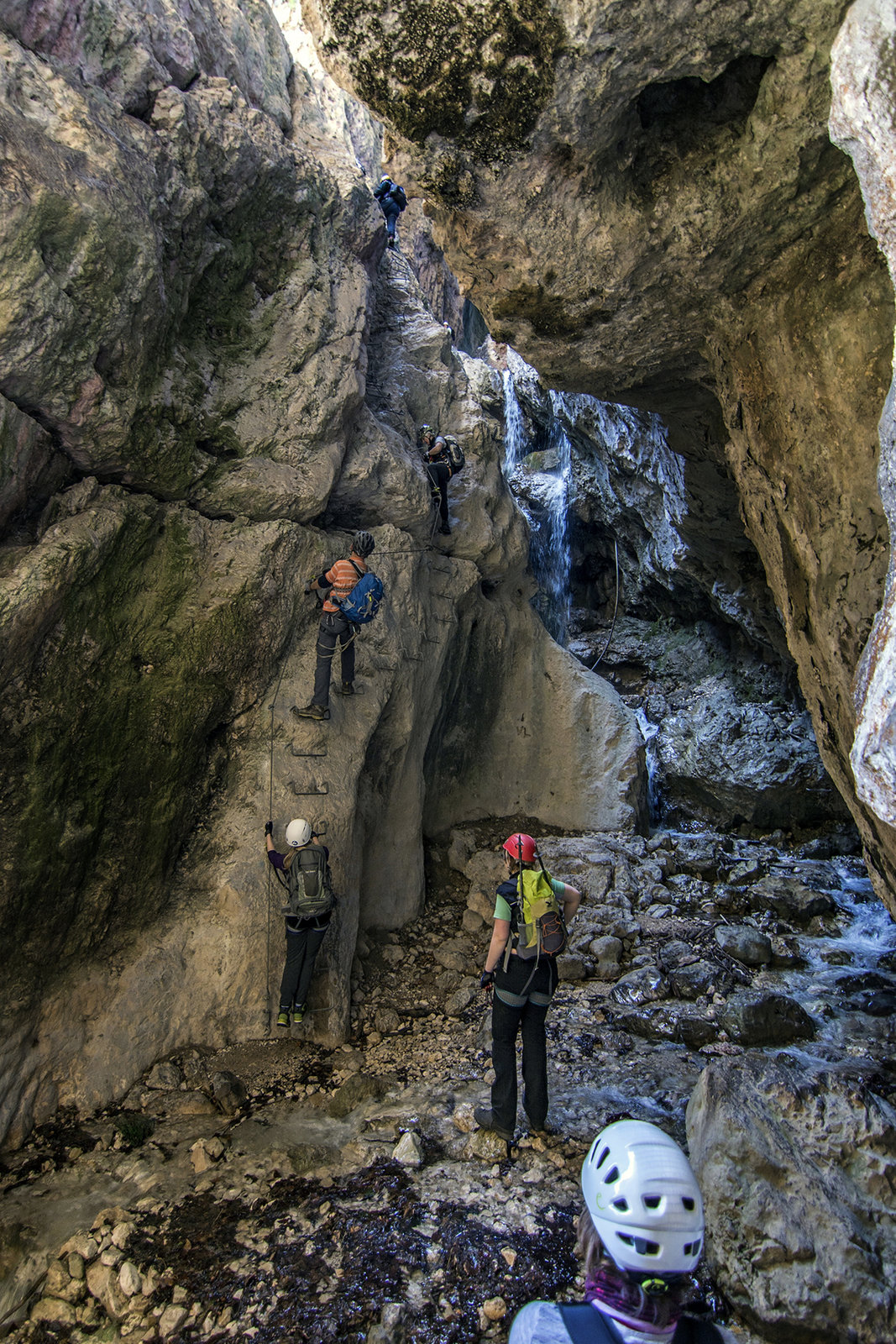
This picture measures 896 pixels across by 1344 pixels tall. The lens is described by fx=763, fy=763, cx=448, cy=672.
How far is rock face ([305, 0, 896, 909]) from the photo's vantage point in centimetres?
480

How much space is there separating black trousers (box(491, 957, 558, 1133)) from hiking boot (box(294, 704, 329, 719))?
332cm

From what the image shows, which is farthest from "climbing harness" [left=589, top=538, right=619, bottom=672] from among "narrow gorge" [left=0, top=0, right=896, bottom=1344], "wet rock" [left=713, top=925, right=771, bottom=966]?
"wet rock" [left=713, top=925, right=771, bottom=966]

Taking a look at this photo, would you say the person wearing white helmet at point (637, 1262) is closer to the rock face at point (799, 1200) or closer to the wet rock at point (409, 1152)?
the rock face at point (799, 1200)

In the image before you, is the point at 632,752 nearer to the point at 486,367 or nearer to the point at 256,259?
the point at 486,367

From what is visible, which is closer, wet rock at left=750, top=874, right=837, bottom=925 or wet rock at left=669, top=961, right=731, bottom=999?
wet rock at left=669, top=961, right=731, bottom=999

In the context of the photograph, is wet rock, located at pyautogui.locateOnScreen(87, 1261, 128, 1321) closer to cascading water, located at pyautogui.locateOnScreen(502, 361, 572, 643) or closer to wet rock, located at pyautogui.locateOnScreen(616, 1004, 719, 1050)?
wet rock, located at pyautogui.locateOnScreen(616, 1004, 719, 1050)

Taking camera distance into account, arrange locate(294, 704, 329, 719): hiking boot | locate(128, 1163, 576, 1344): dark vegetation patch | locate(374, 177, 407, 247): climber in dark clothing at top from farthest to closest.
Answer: locate(374, 177, 407, 247): climber in dark clothing at top
locate(294, 704, 329, 719): hiking boot
locate(128, 1163, 576, 1344): dark vegetation patch

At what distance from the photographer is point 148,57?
6.18 meters

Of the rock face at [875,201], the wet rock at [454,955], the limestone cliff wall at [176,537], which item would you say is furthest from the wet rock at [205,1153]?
the rock face at [875,201]

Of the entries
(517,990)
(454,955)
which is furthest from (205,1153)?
(454,955)

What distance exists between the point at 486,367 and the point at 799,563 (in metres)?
8.94

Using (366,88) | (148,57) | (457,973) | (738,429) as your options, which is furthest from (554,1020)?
(148,57)

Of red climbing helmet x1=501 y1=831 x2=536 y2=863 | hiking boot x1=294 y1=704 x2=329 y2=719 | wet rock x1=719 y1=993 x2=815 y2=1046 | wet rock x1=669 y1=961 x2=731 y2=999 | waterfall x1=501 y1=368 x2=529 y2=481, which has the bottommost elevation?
wet rock x1=719 y1=993 x2=815 y2=1046

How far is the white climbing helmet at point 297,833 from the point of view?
6301 mm
